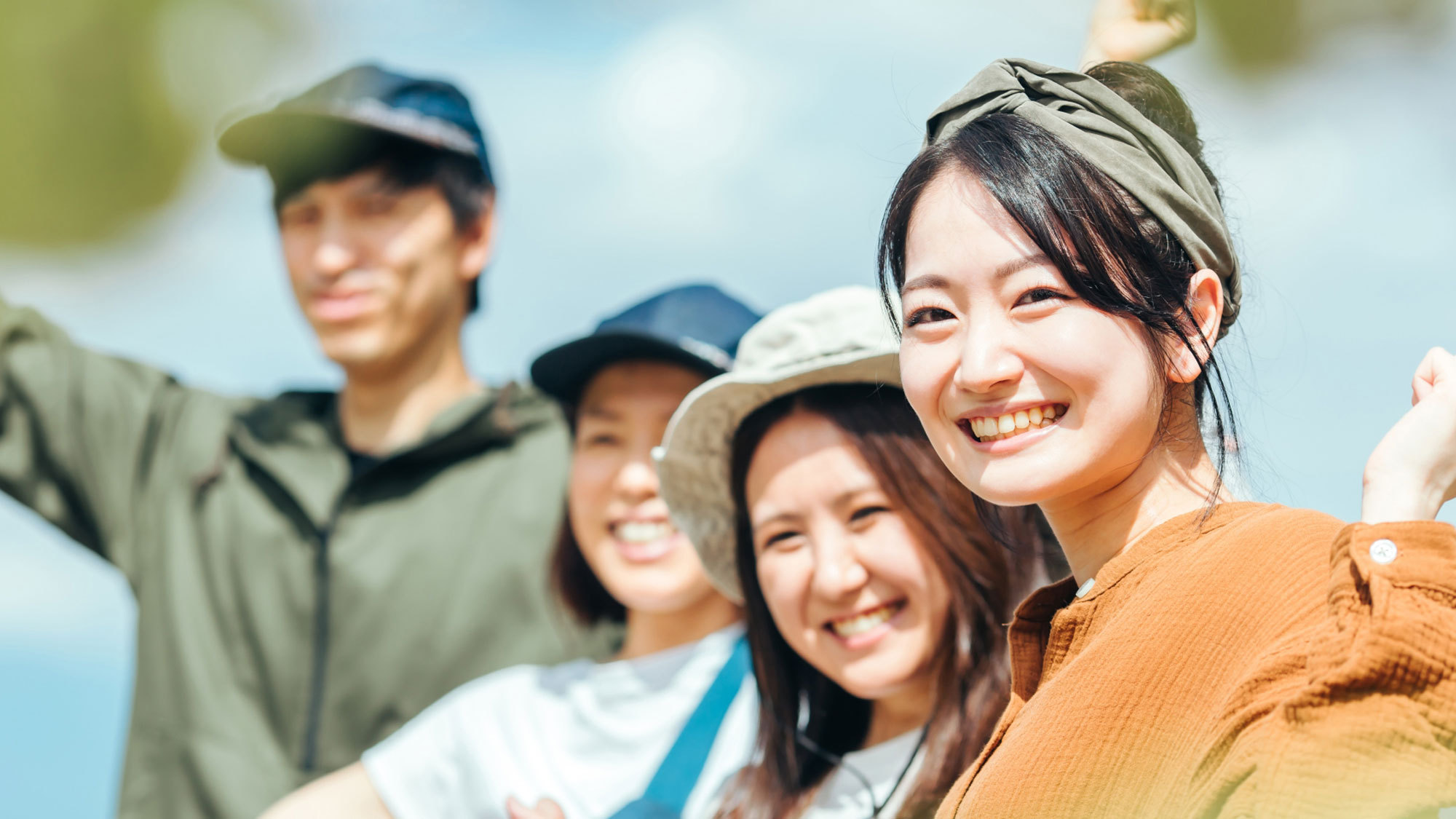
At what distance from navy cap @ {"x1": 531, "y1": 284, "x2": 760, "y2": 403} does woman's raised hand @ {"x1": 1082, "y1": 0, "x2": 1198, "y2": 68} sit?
39.4 inches

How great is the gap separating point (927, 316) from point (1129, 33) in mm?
440

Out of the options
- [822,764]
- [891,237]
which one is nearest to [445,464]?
[822,764]

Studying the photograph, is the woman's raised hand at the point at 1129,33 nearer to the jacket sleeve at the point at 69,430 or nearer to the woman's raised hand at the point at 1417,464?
the woman's raised hand at the point at 1417,464

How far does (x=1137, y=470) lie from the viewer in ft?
3.66

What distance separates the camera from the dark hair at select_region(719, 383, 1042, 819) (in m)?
1.68

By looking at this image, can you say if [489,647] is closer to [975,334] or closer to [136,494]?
[136,494]

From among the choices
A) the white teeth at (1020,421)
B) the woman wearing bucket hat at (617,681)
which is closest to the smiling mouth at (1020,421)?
the white teeth at (1020,421)

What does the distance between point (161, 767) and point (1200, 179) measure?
8.34 feet

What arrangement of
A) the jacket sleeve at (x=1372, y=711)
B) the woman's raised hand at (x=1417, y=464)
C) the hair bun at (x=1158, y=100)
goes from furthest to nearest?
1. the hair bun at (x=1158, y=100)
2. the woman's raised hand at (x=1417, y=464)
3. the jacket sleeve at (x=1372, y=711)

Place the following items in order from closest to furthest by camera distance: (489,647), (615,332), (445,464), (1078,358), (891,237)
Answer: (1078,358), (891,237), (615,332), (489,647), (445,464)

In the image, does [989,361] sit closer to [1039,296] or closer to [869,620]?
[1039,296]

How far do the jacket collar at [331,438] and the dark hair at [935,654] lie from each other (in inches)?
46.9

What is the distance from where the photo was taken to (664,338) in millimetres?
2262

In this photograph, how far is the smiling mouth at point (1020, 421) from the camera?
1076 millimetres
